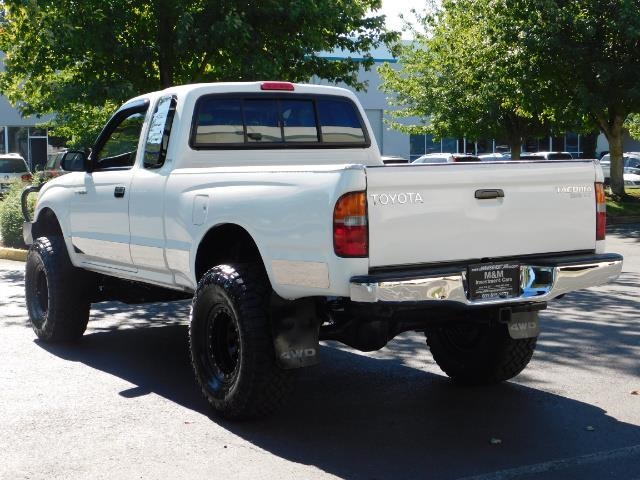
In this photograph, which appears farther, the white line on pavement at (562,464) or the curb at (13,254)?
the curb at (13,254)

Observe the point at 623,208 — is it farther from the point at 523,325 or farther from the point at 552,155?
the point at 523,325

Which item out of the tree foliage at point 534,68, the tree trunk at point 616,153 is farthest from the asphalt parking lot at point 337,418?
the tree trunk at point 616,153

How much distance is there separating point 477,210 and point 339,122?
93.9 inches

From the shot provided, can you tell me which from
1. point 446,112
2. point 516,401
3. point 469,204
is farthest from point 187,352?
point 446,112

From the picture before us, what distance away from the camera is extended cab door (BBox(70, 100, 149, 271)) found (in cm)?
719

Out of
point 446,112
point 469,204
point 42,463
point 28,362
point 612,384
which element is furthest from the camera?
point 446,112

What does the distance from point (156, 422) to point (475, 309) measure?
1952 mm

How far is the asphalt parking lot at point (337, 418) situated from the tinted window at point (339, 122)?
169cm

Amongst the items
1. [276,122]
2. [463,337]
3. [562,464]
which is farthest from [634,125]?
[562,464]

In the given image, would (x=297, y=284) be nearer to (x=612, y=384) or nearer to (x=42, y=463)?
(x=42, y=463)

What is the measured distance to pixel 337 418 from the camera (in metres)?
5.95

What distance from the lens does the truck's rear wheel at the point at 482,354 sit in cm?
653

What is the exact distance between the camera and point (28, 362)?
7.62 metres

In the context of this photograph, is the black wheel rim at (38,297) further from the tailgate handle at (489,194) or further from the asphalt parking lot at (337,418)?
the tailgate handle at (489,194)
